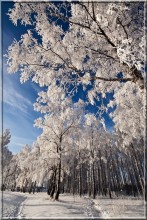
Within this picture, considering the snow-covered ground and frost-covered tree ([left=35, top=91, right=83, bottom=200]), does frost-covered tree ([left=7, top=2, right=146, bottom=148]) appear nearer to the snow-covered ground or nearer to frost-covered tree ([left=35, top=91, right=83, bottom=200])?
the snow-covered ground

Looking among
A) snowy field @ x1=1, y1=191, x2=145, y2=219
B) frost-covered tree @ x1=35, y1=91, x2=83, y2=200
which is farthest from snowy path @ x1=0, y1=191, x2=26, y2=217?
frost-covered tree @ x1=35, y1=91, x2=83, y2=200

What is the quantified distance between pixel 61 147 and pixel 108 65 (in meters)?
13.4

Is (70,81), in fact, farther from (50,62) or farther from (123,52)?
(123,52)

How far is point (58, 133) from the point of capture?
19953 mm

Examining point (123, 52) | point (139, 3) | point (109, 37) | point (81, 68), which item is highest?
point (139, 3)

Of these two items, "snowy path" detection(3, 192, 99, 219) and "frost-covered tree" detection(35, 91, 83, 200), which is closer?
"snowy path" detection(3, 192, 99, 219)

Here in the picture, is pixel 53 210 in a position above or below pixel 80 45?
below

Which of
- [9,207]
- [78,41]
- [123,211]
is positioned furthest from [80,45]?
[9,207]

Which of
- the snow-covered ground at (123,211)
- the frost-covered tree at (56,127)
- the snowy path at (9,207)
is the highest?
the frost-covered tree at (56,127)

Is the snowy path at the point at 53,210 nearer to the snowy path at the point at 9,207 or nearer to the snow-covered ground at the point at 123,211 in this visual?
the snowy path at the point at 9,207

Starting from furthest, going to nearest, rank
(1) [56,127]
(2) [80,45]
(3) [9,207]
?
(1) [56,127] < (3) [9,207] < (2) [80,45]

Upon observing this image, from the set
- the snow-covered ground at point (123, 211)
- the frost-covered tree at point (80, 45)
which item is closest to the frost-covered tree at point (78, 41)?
the frost-covered tree at point (80, 45)

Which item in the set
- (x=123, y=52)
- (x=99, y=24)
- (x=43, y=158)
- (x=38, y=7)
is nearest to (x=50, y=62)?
(x=38, y=7)

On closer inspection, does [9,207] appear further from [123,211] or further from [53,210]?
[123,211]
